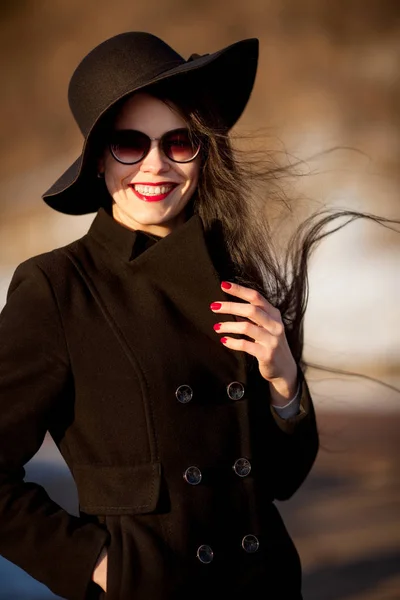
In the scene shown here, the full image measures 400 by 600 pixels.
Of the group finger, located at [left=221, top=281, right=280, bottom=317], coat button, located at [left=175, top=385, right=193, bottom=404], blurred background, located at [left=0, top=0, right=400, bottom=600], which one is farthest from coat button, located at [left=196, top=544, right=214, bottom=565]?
blurred background, located at [left=0, top=0, right=400, bottom=600]

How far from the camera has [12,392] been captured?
2.00 metres

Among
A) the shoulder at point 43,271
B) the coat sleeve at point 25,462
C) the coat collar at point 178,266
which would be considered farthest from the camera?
the coat collar at point 178,266

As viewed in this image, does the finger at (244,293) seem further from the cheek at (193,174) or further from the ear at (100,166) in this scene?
the ear at (100,166)

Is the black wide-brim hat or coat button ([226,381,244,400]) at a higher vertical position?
the black wide-brim hat

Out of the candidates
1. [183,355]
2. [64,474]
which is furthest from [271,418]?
[64,474]

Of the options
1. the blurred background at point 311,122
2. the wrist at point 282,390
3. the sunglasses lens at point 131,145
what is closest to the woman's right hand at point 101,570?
the wrist at point 282,390

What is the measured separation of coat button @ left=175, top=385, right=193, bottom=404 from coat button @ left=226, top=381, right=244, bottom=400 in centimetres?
11

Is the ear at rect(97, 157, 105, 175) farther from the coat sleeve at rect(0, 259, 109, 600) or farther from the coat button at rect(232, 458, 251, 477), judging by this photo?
the coat button at rect(232, 458, 251, 477)

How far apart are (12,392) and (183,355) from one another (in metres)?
0.36

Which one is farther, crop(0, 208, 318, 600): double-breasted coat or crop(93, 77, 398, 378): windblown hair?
crop(93, 77, 398, 378): windblown hair

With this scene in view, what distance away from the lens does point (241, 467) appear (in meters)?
2.10

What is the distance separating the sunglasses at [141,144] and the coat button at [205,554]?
81cm

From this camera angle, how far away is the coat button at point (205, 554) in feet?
6.59

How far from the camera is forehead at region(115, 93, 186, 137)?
2.21 meters
